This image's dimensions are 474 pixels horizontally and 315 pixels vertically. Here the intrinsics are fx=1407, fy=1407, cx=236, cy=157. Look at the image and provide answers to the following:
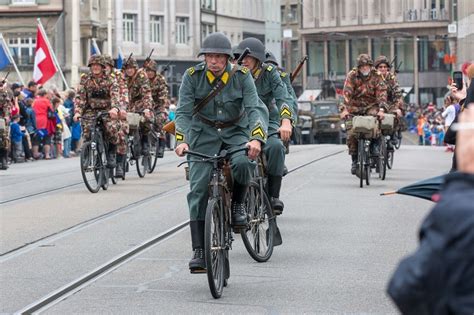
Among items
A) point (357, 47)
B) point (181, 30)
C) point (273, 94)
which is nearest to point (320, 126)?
→ point (181, 30)

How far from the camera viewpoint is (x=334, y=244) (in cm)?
1229

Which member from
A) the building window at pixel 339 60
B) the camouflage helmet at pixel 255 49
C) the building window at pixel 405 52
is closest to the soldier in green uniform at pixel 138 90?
the camouflage helmet at pixel 255 49

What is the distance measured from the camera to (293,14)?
12669 cm

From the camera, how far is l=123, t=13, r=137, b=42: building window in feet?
281

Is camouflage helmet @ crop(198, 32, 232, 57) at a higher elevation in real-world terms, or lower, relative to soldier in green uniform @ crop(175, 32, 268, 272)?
higher

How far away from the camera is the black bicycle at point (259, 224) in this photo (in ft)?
34.5

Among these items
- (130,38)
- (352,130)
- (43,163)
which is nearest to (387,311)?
(352,130)

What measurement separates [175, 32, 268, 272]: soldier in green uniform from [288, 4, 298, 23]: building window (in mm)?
115387

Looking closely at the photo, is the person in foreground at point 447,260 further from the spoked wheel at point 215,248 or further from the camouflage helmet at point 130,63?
the camouflage helmet at point 130,63

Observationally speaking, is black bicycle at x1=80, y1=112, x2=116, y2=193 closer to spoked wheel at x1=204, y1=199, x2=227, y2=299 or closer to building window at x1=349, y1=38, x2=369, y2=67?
spoked wheel at x1=204, y1=199, x2=227, y2=299

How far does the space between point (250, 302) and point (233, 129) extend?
1.60 meters

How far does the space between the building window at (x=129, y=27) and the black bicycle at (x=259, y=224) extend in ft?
247

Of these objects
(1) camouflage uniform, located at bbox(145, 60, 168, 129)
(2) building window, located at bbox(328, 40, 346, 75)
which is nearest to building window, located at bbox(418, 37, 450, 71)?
(2) building window, located at bbox(328, 40, 346, 75)

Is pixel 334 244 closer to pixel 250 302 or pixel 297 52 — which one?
pixel 250 302
